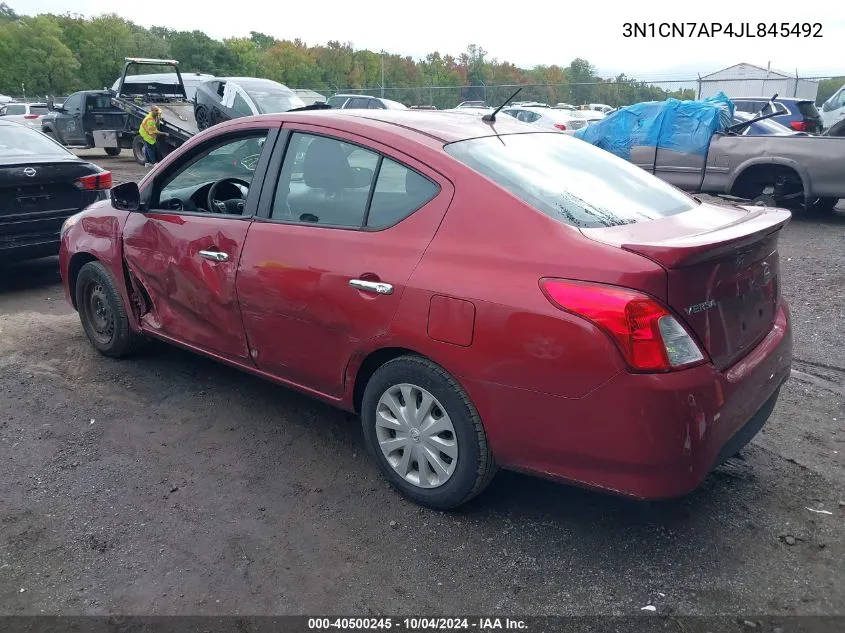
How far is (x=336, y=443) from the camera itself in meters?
3.90

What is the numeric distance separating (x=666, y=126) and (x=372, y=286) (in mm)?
9426

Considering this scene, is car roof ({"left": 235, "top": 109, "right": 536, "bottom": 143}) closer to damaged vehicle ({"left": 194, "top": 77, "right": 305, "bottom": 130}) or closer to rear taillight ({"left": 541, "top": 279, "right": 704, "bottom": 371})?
rear taillight ({"left": 541, "top": 279, "right": 704, "bottom": 371})

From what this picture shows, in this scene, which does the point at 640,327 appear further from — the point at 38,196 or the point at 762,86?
the point at 762,86

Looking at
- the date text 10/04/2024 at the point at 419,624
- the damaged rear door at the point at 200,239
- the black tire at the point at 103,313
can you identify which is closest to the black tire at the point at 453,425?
the date text 10/04/2024 at the point at 419,624

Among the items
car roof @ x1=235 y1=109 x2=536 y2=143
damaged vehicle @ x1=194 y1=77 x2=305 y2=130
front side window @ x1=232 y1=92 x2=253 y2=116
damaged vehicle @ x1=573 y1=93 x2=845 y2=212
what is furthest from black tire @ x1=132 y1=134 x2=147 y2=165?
car roof @ x1=235 y1=109 x2=536 y2=143

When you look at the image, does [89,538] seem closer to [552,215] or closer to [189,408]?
[189,408]

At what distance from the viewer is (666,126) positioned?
1117 centimetres

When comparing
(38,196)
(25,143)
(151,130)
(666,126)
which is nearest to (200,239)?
(38,196)

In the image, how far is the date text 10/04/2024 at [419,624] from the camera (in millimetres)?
2559

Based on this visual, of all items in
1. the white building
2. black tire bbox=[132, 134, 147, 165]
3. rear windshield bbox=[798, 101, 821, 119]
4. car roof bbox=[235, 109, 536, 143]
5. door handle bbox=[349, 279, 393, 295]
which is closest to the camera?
door handle bbox=[349, 279, 393, 295]

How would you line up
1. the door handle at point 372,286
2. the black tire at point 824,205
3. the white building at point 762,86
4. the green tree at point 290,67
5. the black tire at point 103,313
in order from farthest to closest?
1. the green tree at point 290,67
2. the white building at point 762,86
3. the black tire at point 824,205
4. the black tire at point 103,313
5. the door handle at point 372,286

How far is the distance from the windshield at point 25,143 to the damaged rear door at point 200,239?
11.5 ft

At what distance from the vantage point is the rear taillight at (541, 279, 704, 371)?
2510mm

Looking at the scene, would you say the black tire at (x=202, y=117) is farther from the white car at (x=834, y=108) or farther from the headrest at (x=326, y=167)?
the white car at (x=834, y=108)
